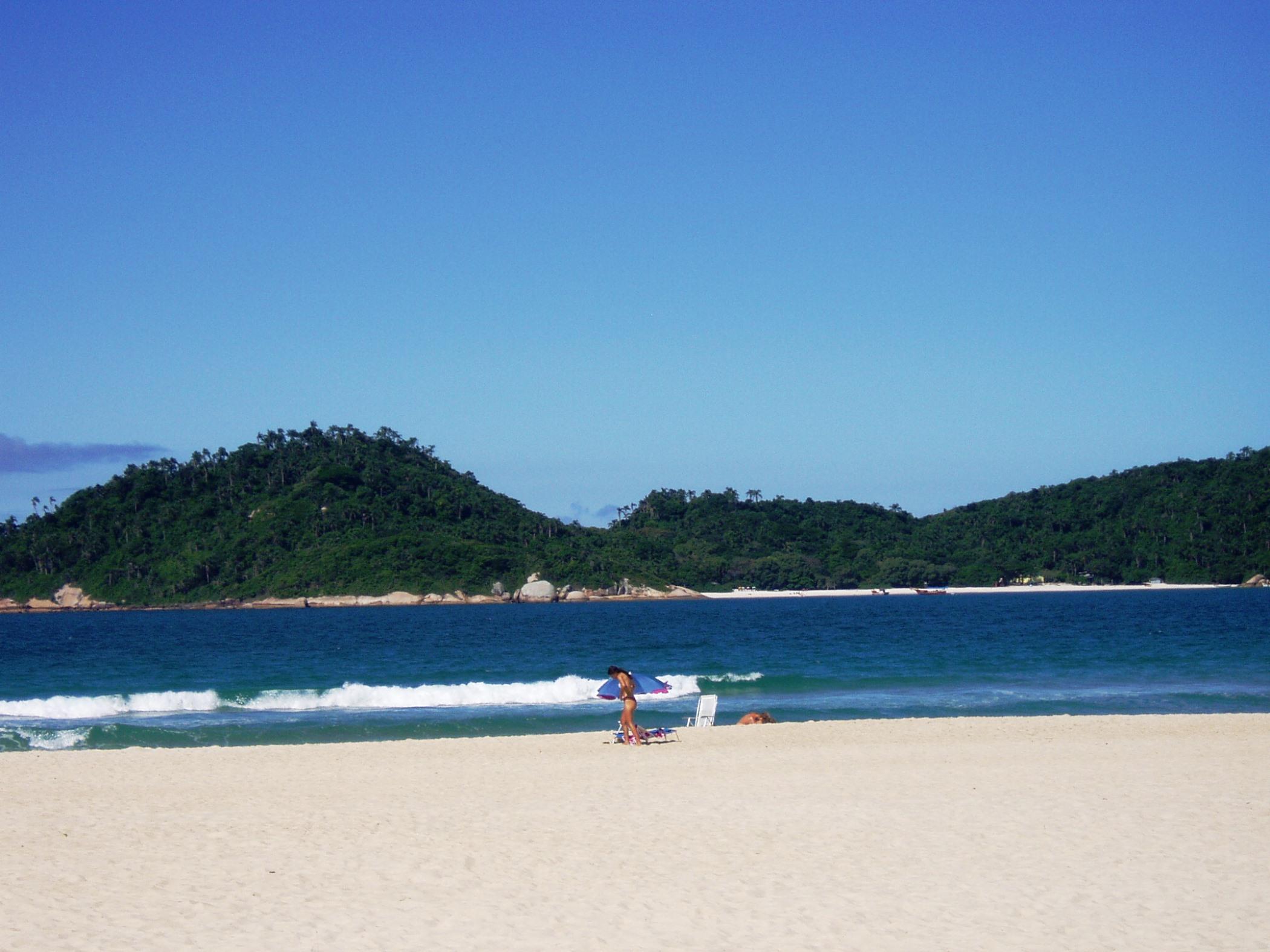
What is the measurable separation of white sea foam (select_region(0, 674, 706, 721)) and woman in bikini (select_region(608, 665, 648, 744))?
877cm

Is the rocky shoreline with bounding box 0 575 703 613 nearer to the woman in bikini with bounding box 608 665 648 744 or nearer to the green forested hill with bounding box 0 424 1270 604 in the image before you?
the green forested hill with bounding box 0 424 1270 604

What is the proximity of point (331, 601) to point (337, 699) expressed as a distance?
308 ft

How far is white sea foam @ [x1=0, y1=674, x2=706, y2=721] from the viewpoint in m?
30.3

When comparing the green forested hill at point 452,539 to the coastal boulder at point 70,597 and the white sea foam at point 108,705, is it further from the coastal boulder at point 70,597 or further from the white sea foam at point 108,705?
the white sea foam at point 108,705

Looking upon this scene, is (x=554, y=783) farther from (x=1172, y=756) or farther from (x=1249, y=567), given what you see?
(x=1249, y=567)

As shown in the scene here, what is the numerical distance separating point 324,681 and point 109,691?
650 cm

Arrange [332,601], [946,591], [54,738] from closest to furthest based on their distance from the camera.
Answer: [54,738], [332,601], [946,591]

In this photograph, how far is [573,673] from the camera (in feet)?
132

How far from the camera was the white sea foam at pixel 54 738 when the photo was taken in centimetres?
2342

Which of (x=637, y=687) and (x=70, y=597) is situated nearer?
(x=637, y=687)

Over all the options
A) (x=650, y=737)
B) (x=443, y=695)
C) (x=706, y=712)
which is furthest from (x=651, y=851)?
(x=443, y=695)

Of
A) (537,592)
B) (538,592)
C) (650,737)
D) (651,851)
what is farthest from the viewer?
(538,592)

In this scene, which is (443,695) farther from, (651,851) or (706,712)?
(651,851)

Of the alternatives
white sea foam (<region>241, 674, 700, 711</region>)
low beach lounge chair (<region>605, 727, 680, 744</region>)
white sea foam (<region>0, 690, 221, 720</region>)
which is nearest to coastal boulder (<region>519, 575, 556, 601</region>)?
white sea foam (<region>241, 674, 700, 711</region>)
